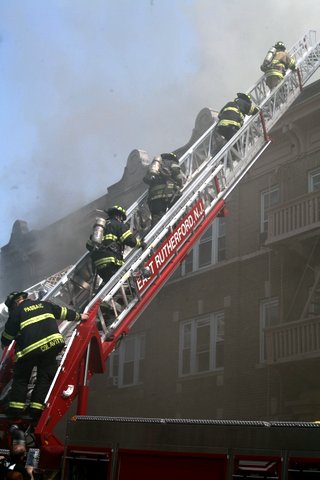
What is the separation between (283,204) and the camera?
1407 centimetres

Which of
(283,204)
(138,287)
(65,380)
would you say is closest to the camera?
(65,380)

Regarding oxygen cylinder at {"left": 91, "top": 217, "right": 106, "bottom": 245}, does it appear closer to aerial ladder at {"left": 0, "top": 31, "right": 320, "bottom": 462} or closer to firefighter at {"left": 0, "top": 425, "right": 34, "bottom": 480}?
aerial ladder at {"left": 0, "top": 31, "right": 320, "bottom": 462}

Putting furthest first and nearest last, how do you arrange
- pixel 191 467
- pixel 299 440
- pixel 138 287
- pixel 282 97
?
pixel 282 97 → pixel 138 287 → pixel 191 467 → pixel 299 440

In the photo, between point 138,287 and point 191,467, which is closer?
point 191,467

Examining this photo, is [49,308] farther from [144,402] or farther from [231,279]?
[144,402]

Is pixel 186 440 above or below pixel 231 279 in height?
below

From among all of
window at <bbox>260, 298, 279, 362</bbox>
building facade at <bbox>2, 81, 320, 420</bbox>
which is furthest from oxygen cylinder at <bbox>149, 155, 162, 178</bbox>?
window at <bbox>260, 298, 279, 362</bbox>

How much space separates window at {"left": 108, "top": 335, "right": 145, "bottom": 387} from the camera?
17.9 metres

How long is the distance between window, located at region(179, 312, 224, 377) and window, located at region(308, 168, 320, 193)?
3182mm

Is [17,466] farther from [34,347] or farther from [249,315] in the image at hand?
[249,315]

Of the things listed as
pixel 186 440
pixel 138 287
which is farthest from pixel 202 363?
pixel 186 440

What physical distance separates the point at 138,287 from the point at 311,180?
7357 millimetres

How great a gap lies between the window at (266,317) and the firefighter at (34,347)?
747 centimetres

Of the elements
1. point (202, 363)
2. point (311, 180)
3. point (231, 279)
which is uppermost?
point (311, 180)
